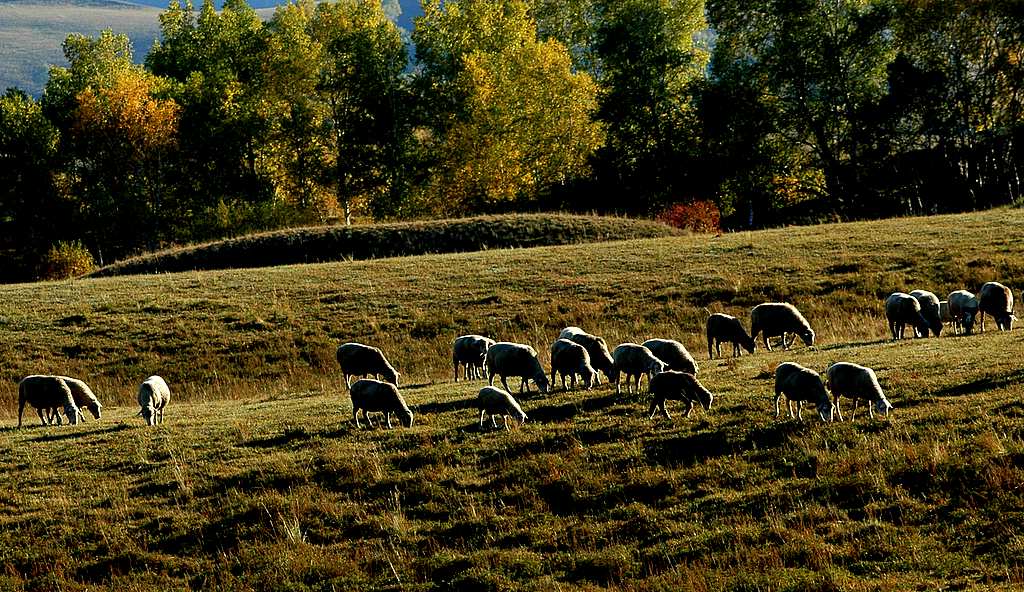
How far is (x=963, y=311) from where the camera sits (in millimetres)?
28844

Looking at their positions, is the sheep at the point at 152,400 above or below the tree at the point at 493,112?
below

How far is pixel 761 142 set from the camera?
7462 cm

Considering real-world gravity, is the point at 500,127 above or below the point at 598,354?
above

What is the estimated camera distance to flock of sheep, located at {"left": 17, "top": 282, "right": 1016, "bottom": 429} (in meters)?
18.5

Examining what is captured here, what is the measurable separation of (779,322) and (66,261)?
61.9 meters

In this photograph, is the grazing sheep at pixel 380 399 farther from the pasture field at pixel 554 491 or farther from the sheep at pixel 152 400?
the sheep at pixel 152 400

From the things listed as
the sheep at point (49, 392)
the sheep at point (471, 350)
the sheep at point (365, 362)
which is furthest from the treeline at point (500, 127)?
the sheep at point (49, 392)

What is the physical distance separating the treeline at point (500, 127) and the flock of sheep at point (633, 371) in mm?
45198

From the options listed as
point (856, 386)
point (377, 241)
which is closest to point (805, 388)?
point (856, 386)

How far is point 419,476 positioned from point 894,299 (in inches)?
665

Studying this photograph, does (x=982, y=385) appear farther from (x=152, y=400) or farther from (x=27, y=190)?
(x=27, y=190)

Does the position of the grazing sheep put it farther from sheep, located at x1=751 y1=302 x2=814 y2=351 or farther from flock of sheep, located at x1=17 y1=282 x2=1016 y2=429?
sheep, located at x1=751 y1=302 x2=814 y2=351

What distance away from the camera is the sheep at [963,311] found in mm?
28500

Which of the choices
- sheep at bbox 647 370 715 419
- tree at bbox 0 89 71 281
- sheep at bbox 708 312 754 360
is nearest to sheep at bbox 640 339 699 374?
sheep at bbox 647 370 715 419
